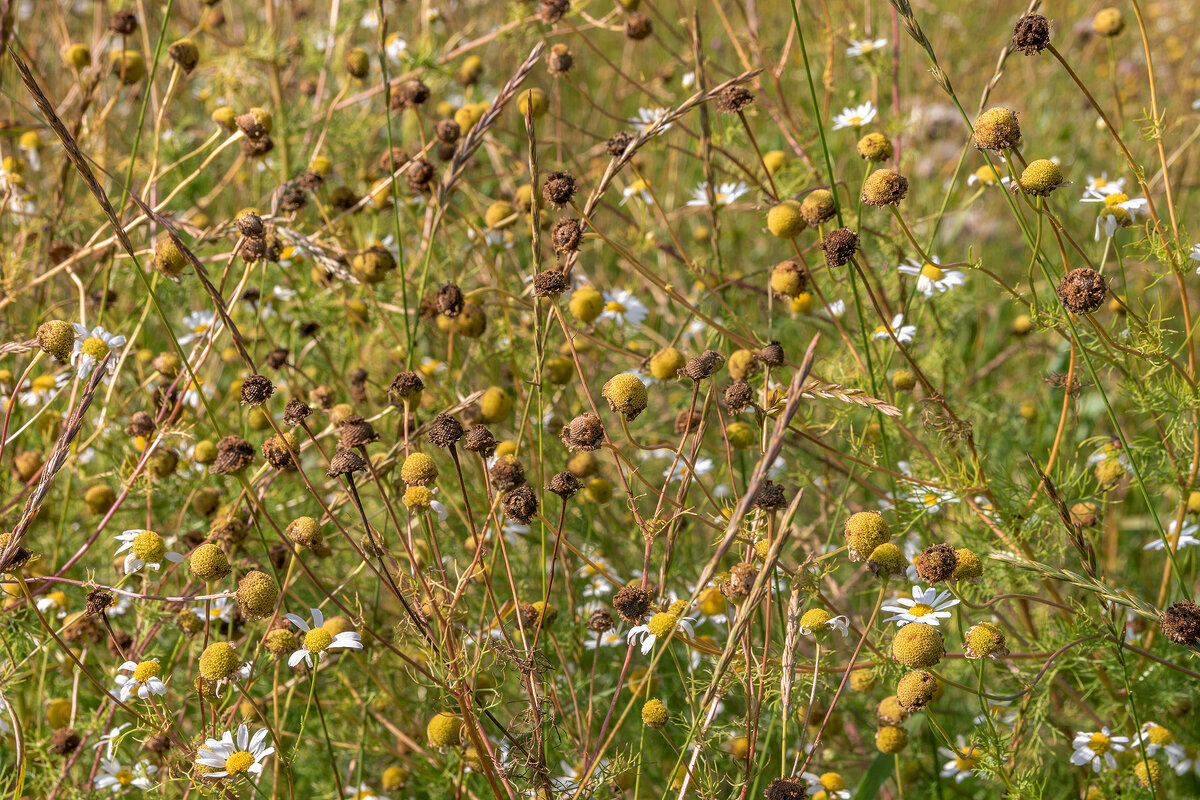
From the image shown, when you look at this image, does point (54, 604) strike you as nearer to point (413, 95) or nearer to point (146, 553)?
point (146, 553)

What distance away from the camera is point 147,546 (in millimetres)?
1596

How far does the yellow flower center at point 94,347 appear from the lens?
1.76 meters

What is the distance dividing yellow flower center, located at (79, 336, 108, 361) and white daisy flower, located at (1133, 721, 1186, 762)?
6.44 ft

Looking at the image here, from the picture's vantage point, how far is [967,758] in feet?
5.35

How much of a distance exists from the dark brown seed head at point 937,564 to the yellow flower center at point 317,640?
0.87m

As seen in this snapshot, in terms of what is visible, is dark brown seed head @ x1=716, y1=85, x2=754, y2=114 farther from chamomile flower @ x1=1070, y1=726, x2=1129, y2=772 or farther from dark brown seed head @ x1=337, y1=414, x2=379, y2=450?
chamomile flower @ x1=1070, y1=726, x2=1129, y2=772

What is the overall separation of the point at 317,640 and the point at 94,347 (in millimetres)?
728

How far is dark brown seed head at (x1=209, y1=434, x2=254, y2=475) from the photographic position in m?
1.55

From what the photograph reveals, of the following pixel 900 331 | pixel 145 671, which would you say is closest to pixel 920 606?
pixel 900 331

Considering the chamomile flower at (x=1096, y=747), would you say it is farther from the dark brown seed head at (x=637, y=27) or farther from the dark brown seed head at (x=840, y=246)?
the dark brown seed head at (x=637, y=27)

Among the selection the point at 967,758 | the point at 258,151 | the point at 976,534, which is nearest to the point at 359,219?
the point at 258,151

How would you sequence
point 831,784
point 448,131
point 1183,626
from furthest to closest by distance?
point 448,131, point 831,784, point 1183,626

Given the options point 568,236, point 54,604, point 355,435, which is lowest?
point 54,604

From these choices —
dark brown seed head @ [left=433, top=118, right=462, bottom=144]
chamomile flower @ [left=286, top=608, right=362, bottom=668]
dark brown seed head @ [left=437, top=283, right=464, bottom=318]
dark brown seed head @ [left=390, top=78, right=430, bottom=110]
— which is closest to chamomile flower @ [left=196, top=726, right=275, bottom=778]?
chamomile flower @ [left=286, top=608, right=362, bottom=668]
